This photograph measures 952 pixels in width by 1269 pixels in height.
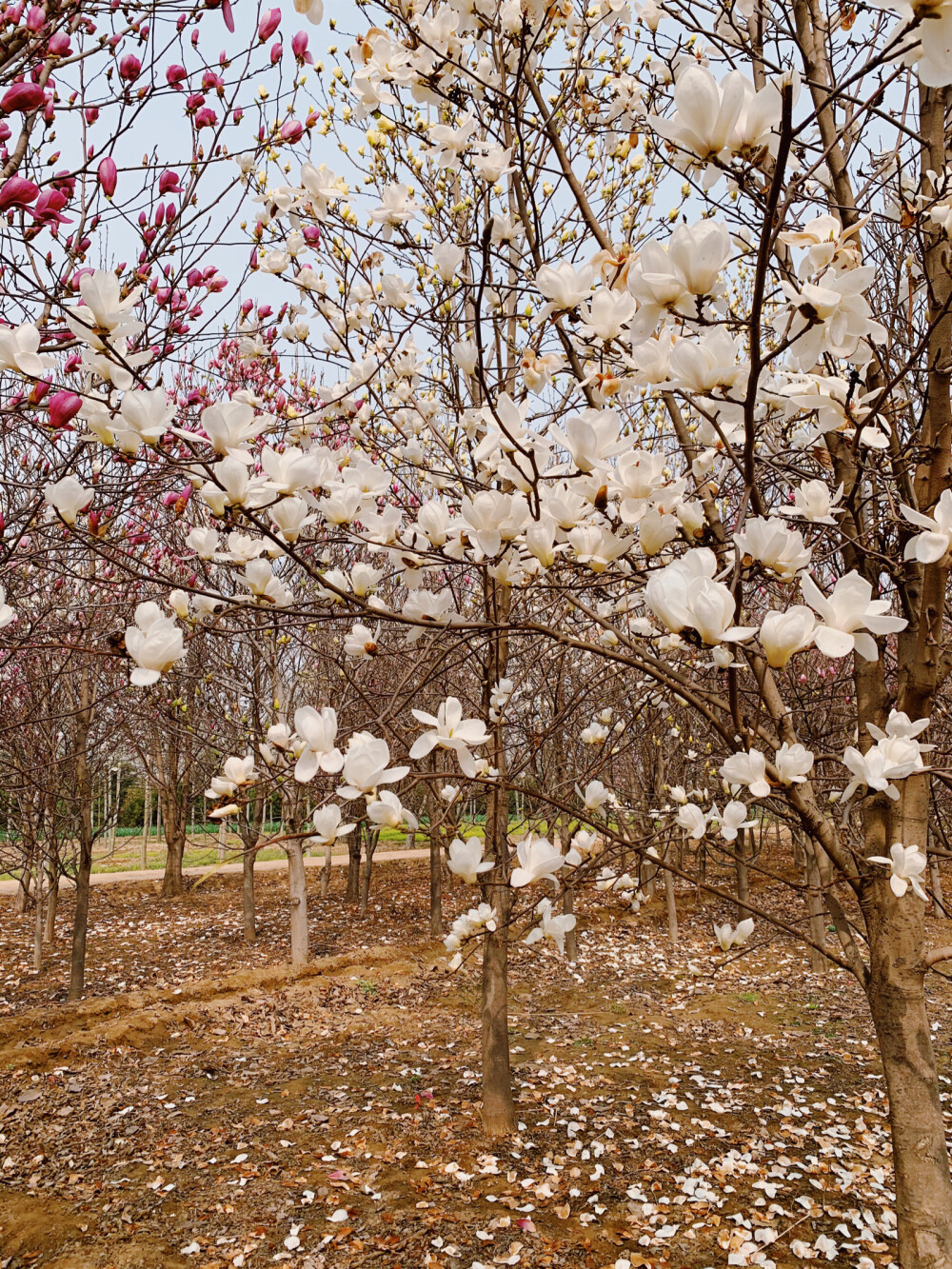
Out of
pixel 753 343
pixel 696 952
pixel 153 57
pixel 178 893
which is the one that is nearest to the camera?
pixel 753 343

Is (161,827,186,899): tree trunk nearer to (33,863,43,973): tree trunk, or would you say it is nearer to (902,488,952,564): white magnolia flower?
(33,863,43,973): tree trunk

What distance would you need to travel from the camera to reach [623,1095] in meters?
4.23

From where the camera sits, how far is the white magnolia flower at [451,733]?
124 centimetres

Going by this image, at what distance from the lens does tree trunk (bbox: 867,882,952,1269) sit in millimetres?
1714

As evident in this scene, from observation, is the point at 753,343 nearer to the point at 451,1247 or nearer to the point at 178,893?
the point at 451,1247

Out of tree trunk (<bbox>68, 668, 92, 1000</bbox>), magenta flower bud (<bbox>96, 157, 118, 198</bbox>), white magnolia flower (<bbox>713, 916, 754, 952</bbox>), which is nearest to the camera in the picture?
magenta flower bud (<bbox>96, 157, 118, 198</bbox>)

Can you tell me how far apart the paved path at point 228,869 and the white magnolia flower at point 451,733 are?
11505 mm

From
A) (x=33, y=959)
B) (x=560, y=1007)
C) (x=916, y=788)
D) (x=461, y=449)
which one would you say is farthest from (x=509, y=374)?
(x=33, y=959)

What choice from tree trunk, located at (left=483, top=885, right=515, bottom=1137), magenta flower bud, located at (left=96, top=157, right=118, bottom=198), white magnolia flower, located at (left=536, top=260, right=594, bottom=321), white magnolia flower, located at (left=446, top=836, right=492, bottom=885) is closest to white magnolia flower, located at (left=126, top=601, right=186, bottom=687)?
white magnolia flower, located at (left=446, top=836, right=492, bottom=885)

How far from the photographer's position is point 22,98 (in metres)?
1.47

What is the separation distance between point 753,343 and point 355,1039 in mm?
5502

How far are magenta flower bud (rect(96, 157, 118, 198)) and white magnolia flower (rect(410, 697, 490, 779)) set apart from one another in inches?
66.3

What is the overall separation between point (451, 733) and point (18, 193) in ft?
4.31

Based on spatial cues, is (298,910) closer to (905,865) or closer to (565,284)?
(905,865)
